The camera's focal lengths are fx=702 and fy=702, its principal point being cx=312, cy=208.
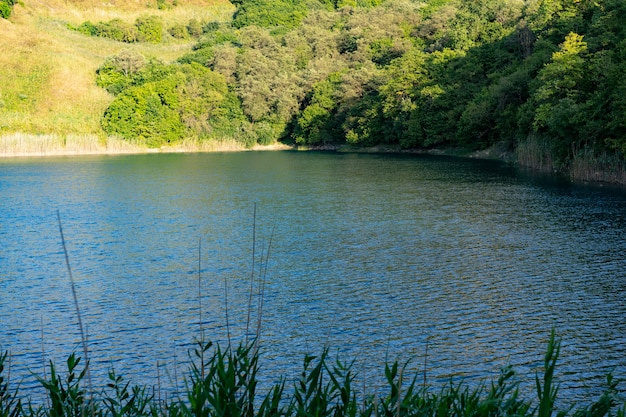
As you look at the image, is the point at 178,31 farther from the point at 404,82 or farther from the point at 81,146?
the point at 404,82

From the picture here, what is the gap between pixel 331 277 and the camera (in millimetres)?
17859

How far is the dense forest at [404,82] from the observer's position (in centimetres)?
3806

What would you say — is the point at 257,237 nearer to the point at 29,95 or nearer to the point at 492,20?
the point at 492,20

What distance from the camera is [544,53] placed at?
47.2 meters

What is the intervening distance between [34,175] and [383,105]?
34.6 meters

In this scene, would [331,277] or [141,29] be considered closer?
[331,277]

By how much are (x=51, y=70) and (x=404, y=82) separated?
43.2m

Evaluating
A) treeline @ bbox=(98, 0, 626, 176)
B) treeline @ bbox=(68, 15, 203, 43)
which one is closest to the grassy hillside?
treeline @ bbox=(68, 15, 203, 43)

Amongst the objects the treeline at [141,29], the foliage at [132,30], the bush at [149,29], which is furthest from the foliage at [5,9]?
the bush at [149,29]

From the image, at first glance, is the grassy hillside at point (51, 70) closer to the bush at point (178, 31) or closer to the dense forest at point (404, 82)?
the dense forest at point (404, 82)

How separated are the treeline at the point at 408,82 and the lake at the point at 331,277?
608cm

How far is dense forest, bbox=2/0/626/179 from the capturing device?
38062 mm

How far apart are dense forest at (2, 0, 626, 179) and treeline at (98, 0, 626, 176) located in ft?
0.46

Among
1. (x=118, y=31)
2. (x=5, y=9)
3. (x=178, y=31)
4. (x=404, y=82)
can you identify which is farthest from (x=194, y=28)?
(x=404, y=82)
